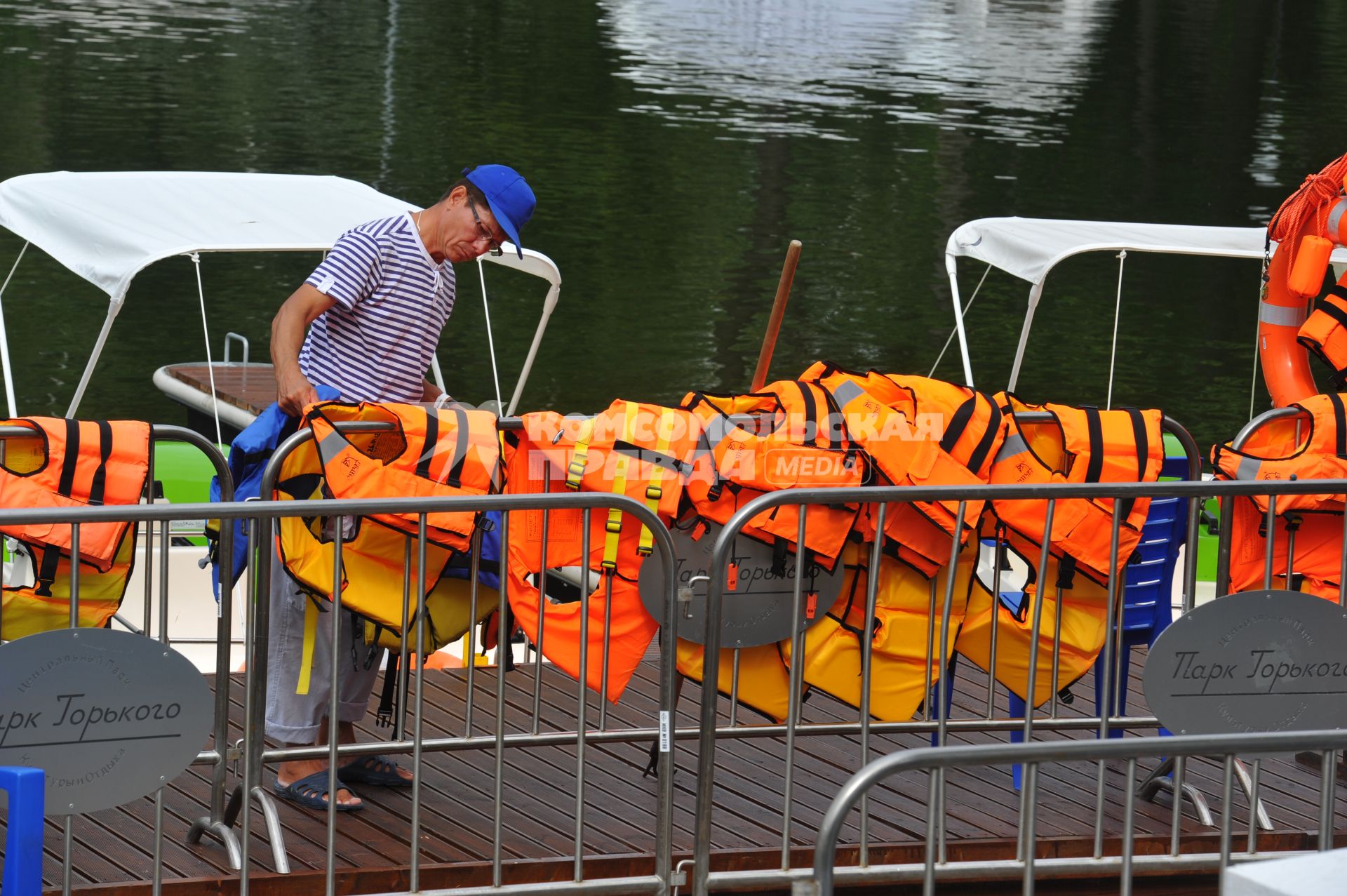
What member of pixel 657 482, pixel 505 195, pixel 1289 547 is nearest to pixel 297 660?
pixel 657 482

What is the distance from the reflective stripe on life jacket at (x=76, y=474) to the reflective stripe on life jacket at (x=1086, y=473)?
249 cm

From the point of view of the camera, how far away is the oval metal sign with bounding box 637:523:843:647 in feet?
16.1

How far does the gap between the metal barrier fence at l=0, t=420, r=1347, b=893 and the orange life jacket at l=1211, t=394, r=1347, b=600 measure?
314 millimetres

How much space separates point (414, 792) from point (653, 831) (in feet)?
3.16

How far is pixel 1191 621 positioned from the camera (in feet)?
15.9

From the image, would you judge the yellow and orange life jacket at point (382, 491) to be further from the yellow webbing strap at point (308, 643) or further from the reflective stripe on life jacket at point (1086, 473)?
the reflective stripe on life jacket at point (1086, 473)

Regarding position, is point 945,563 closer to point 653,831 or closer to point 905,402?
point 905,402

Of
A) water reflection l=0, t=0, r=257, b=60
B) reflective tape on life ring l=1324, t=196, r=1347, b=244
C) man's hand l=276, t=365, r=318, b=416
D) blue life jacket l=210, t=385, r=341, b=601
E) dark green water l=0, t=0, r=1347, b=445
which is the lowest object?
dark green water l=0, t=0, r=1347, b=445

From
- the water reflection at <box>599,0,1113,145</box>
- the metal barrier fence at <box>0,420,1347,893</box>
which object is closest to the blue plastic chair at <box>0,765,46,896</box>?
the metal barrier fence at <box>0,420,1347,893</box>

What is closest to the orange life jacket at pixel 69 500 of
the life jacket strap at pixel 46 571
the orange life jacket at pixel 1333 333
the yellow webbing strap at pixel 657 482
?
the life jacket strap at pixel 46 571

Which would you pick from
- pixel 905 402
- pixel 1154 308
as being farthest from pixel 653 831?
pixel 1154 308

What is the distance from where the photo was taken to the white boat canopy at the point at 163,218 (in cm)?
787

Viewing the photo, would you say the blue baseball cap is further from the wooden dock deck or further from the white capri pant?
the wooden dock deck

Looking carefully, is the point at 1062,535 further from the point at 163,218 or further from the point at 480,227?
the point at 163,218
